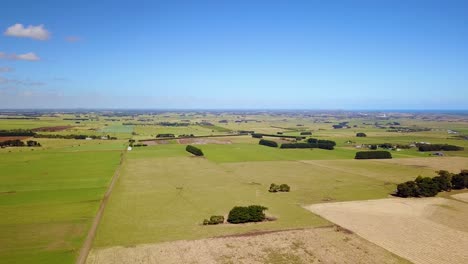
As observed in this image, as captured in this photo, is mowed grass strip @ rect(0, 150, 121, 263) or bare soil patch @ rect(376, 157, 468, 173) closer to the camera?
mowed grass strip @ rect(0, 150, 121, 263)

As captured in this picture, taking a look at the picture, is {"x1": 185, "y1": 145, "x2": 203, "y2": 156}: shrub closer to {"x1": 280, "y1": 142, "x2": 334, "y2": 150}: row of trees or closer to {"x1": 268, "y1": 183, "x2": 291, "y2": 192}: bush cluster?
{"x1": 280, "y1": 142, "x2": 334, "y2": 150}: row of trees

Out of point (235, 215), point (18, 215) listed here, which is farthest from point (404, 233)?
point (18, 215)

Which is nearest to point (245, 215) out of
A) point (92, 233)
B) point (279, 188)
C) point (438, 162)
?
point (92, 233)

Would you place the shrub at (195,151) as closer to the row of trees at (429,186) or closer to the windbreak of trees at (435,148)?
the row of trees at (429,186)

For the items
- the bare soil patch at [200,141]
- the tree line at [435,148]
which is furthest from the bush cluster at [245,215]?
the tree line at [435,148]

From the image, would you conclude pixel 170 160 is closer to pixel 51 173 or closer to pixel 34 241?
pixel 51 173

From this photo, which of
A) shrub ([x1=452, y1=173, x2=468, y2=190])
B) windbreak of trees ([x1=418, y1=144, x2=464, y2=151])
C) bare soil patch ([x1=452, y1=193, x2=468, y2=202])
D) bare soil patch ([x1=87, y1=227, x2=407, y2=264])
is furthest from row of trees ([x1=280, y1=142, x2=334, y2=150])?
bare soil patch ([x1=87, y1=227, x2=407, y2=264])
